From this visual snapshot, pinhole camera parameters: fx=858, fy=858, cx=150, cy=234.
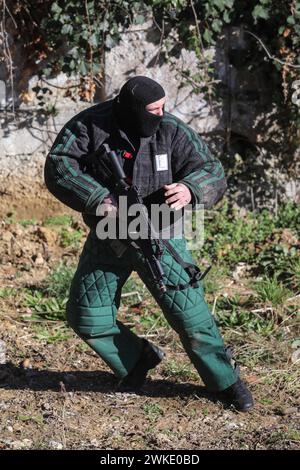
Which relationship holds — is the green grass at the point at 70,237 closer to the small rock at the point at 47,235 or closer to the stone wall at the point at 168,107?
the small rock at the point at 47,235

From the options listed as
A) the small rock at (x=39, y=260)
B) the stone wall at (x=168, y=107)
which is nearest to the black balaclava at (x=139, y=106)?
the small rock at (x=39, y=260)

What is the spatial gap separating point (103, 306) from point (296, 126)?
324cm

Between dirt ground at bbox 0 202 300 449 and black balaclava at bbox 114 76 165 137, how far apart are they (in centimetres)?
144

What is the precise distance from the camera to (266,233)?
686cm

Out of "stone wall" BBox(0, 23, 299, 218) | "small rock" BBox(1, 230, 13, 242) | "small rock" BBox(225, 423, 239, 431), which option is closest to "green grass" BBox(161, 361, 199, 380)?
"small rock" BBox(225, 423, 239, 431)

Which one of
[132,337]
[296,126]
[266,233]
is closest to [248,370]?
[132,337]

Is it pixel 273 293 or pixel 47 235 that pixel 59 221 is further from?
pixel 273 293

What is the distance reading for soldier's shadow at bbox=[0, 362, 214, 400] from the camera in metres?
4.74

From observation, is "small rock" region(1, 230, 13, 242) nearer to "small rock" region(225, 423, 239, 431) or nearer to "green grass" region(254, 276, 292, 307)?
"green grass" region(254, 276, 292, 307)

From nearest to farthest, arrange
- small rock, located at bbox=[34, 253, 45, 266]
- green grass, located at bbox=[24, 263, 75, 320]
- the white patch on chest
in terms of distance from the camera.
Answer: the white patch on chest → green grass, located at bbox=[24, 263, 75, 320] → small rock, located at bbox=[34, 253, 45, 266]

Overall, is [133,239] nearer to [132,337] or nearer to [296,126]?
[132,337]

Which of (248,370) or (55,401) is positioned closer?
(55,401)

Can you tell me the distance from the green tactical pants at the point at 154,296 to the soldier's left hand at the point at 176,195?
0.29 metres

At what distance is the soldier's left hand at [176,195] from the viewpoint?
13.3 feet
